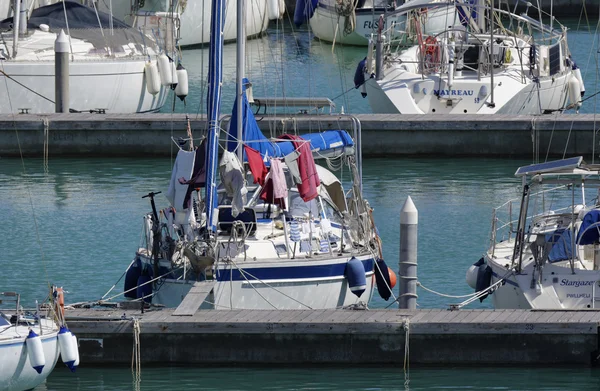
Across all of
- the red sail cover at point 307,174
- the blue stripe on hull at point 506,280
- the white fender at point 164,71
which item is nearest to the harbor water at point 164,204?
the blue stripe on hull at point 506,280

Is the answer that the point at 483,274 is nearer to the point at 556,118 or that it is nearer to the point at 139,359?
the point at 139,359

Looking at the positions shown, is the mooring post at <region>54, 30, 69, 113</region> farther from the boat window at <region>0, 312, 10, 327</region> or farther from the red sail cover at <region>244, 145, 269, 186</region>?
the boat window at <region>0, 312, 10, 327</region>

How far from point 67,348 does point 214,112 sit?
165 inches

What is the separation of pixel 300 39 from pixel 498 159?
23.0m

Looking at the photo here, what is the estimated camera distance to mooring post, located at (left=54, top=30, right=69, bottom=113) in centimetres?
3266

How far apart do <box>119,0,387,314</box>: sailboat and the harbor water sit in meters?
1.22

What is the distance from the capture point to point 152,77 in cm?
3672

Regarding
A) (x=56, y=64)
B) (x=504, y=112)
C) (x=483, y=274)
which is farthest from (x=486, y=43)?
(x=483, y=274)

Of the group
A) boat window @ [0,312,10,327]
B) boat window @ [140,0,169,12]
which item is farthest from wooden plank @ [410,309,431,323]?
boat window @ [140,0,169,12]

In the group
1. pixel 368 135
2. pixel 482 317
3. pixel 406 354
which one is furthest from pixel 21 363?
pixel 368 135

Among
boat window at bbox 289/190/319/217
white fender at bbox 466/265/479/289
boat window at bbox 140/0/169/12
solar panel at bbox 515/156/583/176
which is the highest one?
solar panel at bbox 515/156/583/176

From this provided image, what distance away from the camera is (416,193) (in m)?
29.3

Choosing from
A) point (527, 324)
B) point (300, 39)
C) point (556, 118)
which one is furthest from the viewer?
point (300, 39)

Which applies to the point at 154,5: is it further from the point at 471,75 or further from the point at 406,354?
the point at 406,354
